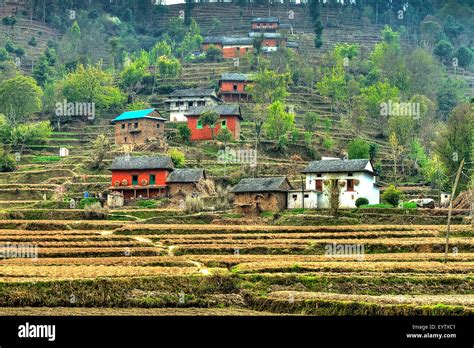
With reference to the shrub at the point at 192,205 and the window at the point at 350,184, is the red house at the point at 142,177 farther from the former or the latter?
the window at the point at 350,184

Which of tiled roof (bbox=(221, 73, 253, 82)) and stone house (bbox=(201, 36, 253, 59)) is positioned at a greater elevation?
stone house (bbox=(201, 36, 253, 59))

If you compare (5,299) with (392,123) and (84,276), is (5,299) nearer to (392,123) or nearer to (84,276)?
(84,276)

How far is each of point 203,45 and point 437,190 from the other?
209 feet

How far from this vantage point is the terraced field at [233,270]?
4041 centimetres

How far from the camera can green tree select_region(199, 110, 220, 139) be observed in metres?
91.6

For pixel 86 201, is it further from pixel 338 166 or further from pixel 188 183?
pixel 338 166

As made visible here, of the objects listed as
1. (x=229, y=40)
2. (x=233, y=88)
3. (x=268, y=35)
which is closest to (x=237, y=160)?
(x=233, y=88)

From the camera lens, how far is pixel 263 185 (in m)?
71.6

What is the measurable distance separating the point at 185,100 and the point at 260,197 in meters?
36.4

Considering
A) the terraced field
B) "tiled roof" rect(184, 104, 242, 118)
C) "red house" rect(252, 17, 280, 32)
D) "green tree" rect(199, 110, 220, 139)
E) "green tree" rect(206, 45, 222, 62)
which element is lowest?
the terraced field

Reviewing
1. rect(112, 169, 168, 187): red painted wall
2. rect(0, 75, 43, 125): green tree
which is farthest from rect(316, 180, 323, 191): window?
rect(0, 75, 43, 125): green tree

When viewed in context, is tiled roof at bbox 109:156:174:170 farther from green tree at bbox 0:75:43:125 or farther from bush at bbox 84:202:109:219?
green tree at bbox 0:75:43:125

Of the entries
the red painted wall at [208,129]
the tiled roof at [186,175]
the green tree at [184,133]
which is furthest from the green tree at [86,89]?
the tiled roof at [186,175]

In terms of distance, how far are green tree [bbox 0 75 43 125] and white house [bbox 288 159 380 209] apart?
40.0 metres
